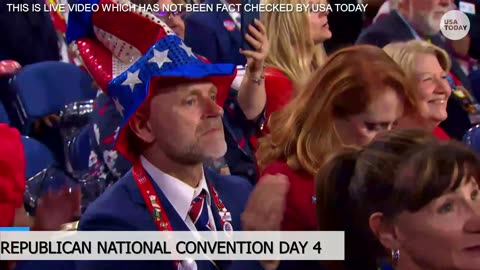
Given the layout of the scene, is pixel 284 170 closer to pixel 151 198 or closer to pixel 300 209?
pixel 300 209

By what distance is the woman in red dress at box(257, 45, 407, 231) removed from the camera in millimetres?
1236

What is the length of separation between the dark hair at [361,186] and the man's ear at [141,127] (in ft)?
0.84

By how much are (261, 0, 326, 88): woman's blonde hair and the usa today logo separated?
0.79ft

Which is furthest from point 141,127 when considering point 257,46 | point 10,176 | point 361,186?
point 257,46

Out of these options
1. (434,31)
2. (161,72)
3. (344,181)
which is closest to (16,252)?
(161,72)

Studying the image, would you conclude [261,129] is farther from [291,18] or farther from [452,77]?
[452,77]

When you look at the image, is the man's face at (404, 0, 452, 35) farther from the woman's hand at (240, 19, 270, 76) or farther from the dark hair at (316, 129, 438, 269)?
the dark hair at (316, 129, 438, 269)

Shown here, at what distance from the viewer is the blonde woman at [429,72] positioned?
151 cm

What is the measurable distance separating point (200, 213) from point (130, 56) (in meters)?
0.23

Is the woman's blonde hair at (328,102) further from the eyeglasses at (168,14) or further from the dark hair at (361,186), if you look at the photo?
the eyeglasses at (168,14)

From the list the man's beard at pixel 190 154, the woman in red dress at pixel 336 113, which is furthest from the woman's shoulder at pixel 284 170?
the man's beard at pixel 190 154

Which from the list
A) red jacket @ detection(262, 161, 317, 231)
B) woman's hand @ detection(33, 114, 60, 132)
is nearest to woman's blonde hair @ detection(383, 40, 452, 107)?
red jacket @ detection(262, 161, 317, 231)

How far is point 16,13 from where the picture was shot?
1867mm

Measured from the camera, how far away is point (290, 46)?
181 cm
